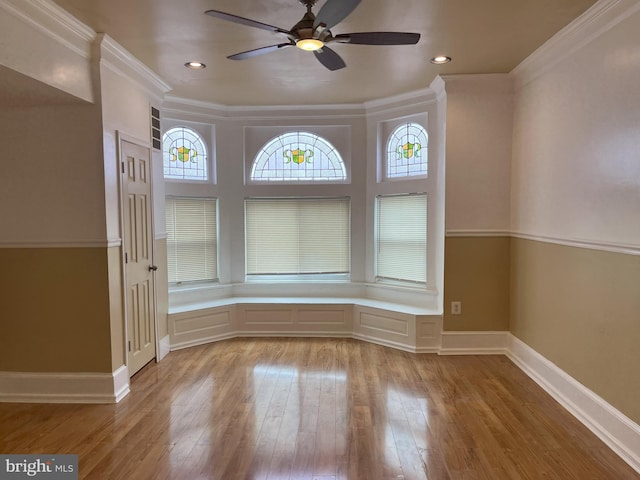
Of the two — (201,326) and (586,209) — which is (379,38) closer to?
(586,209)

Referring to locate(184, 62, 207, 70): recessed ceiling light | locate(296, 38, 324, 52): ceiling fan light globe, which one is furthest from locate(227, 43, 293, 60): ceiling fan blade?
locate(184, 62, 207, 70): recessed ceiling light

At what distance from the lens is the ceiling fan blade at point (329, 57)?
257cm

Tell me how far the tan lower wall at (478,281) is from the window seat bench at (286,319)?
458 millimetres

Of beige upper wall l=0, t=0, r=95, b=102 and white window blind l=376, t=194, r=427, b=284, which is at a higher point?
beige upper wall l=0, t=0, r=95, b=102

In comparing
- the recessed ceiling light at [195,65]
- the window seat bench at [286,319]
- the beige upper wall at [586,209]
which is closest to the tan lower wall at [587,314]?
the beige upper wall at [586,209]

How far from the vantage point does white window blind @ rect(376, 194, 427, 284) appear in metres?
4.77

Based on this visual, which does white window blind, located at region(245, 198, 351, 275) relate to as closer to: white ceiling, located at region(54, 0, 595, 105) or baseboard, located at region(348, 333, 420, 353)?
baseboard, located at region(348, 333, 420, 353)

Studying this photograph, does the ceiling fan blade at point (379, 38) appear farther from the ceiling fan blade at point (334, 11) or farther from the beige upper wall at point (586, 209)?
the beige upper wall at point (586, 209)

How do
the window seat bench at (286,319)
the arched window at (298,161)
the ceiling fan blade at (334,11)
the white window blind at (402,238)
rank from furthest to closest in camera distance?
the arched window at (298,161) → the white window blind at (402,238) → the window seat bench at (286,319) → the ceiling fan blade at (334,11)

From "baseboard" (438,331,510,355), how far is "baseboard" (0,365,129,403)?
3.07m

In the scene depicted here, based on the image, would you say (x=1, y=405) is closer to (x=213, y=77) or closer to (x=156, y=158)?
(x=156, y=158)

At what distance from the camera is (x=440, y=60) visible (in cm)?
363

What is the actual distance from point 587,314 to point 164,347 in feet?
12.4

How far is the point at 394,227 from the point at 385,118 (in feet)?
4.21
